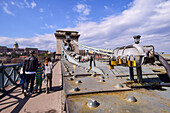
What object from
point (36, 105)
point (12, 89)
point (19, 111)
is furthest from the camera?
point (12, 89)

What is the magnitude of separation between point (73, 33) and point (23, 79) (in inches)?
2025

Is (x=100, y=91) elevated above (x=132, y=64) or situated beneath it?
situated beneath

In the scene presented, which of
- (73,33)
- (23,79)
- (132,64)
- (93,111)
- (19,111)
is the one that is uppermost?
(73,33)

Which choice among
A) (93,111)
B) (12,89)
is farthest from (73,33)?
(93,111)

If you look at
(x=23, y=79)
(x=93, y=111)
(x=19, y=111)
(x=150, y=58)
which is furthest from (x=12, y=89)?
(x=150, y=58)

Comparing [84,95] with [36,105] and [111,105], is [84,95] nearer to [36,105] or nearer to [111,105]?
[111,105]

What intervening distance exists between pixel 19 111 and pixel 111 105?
2662 mm

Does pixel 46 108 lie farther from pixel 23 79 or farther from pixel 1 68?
pixel 1 68

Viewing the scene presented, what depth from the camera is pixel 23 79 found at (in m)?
3.87

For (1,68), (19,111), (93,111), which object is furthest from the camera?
(1,68)

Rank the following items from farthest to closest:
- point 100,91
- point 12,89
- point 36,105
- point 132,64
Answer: point 12,89 < point 36,105 < point 132,64 < point 100,91

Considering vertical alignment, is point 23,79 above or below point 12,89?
above

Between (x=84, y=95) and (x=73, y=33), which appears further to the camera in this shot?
(x=73, y=33)

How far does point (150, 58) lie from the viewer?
4.65 ft
